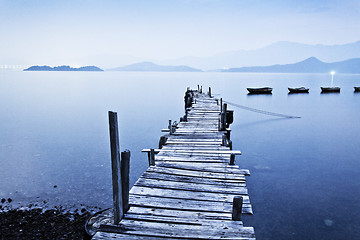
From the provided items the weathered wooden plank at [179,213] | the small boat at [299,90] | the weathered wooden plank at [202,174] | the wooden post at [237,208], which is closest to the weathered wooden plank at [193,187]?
the weathered wooden plank at [202,174]

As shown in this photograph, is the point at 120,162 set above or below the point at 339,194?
above

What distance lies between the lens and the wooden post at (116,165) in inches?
210

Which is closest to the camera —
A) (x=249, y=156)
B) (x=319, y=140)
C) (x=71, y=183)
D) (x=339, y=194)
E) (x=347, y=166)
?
(x=339, y=194)

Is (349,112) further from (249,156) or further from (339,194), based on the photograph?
(339,194)

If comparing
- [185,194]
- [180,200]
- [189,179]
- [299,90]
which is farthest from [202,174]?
[299,90]

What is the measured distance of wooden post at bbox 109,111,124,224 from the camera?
5324mm

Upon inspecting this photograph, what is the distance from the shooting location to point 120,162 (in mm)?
5707

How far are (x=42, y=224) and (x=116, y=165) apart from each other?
24.9 feet

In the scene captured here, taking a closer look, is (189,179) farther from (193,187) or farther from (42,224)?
(42,224)

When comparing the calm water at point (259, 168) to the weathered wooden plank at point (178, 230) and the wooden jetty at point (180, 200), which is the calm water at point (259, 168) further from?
the weathered wooden plank at point (178, 230)

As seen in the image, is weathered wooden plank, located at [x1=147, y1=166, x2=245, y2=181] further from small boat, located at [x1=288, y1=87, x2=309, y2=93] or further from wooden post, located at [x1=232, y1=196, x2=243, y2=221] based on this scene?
small boat, located at [x1=288, y1=87, x2=309, y2=93]

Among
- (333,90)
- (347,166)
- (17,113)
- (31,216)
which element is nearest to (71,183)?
(31,216)

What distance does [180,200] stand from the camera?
6691 mm

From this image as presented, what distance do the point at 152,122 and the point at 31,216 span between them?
27.2 metres
